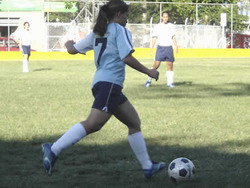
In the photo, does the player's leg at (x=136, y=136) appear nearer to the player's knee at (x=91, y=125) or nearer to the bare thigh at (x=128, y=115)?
the bare thigh at (x=128, y=115)

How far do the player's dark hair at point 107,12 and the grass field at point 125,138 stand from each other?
1.42 m

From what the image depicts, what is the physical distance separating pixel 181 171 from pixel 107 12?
5.23 feet

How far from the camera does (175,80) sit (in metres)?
19.6

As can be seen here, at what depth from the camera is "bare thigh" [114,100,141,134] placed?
6027 mm

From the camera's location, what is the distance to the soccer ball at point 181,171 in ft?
19.3

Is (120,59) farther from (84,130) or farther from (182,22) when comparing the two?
(182,22)

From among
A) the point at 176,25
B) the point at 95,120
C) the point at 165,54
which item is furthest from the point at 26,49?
the point at 95,120

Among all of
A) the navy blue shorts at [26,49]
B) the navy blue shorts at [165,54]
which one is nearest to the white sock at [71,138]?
the navy blue shorts at [165,54]

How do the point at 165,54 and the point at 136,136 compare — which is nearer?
the point at 136,136

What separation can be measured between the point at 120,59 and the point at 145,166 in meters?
1.04

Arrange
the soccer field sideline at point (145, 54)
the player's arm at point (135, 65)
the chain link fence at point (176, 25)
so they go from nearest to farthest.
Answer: the player's arm at point (135, 65) < the soccer field sideline at point (145, 54) < the chain link fence at point (176, 25)

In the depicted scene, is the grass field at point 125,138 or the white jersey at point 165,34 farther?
the white jersey at point 165,34

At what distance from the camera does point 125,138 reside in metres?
8.45

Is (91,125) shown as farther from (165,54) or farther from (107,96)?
(165,54)
